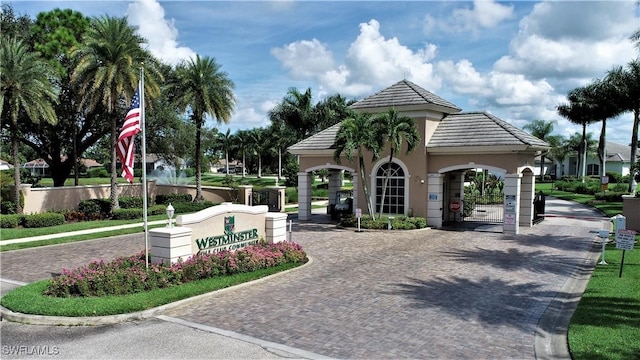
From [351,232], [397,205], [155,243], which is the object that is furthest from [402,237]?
[155,243]

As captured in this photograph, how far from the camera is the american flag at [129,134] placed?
11.9 metres

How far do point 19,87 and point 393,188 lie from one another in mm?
18911

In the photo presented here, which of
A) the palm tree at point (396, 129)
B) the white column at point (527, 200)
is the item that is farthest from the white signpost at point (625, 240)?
the white column at point (527, 200)

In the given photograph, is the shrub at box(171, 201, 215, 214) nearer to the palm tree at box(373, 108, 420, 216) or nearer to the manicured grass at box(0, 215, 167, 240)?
the manicured grass at box(0, 215, 167, 240)

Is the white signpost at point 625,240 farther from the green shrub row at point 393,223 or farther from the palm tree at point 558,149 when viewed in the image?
the palm tree at point 558,149

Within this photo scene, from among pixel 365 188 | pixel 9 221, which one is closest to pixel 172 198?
pixel 9 221

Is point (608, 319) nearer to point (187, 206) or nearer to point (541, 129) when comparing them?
point (187, 206)

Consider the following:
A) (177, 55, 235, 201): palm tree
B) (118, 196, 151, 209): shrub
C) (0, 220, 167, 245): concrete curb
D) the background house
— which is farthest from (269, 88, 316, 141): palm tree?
the background house

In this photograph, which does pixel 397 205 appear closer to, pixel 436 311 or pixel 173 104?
pixel 436 311

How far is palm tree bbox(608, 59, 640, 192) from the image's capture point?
34.3 metres

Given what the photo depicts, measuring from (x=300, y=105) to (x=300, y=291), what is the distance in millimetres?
43732

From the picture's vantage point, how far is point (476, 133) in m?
22.4

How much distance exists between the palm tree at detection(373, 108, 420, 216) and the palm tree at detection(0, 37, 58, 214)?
54.5 ft

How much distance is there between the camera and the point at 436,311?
33.1ft
